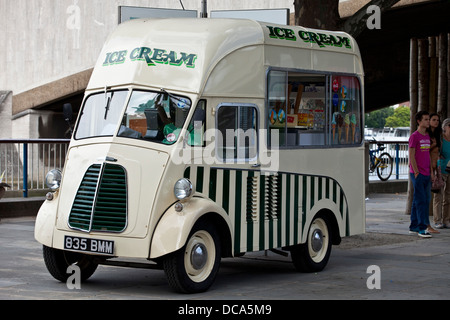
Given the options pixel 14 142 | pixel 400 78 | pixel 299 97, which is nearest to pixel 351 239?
pixel 299 97

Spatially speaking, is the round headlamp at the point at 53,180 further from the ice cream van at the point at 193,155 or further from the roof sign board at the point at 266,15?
the roof sign board at the point at 266,15

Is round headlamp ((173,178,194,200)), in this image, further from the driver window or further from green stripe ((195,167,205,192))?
the driver window

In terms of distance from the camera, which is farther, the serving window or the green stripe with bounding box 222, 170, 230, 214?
the serving window

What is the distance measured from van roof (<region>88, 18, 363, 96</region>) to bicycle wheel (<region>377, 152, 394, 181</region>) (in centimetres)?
1505

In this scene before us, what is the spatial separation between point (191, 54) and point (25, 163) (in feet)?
26.8

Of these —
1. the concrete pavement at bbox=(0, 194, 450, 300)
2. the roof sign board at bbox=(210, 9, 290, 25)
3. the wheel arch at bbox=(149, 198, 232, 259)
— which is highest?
the roof sign board at bbox=(210, 9, 290, 25)

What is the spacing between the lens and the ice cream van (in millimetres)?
8969

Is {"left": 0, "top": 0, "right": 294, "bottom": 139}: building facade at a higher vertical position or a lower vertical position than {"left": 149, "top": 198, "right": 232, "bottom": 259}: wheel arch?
higher

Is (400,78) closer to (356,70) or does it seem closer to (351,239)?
(351,239)

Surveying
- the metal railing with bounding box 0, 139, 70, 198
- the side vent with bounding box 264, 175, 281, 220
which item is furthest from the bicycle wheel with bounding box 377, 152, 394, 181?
the side vent with bounding box 264, 175, 281, 220

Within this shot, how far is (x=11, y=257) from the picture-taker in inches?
458

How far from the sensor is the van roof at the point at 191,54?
943 cm

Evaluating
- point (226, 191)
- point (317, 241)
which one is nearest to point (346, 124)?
point (317, 241)

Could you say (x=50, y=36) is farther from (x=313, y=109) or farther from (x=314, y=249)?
(x=314, y=249)
